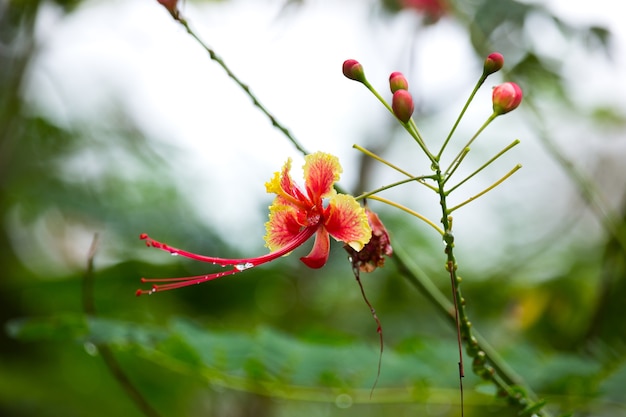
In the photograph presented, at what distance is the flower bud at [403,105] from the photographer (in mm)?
883

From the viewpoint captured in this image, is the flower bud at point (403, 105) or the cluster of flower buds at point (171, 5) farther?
the cluster of flower buds at point (171, 5)

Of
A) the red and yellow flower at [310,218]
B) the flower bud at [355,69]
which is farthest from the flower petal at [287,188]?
the flower bud at [355,69]

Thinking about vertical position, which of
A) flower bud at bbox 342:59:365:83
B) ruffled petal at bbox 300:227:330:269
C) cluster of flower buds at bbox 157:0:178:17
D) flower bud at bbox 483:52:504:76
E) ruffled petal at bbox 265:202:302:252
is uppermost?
cluster of flower buds at bbox 157:0:178:17

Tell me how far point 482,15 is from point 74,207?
1491 millimetres

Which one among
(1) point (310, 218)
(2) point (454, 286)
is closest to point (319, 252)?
(1) point (310, 218)

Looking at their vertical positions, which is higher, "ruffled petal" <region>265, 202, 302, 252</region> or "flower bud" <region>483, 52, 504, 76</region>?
"flower bud" <region>483, 52, 504, 76</region>

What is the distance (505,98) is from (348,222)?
0.87ft

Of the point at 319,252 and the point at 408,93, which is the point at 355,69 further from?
the point at 319,252

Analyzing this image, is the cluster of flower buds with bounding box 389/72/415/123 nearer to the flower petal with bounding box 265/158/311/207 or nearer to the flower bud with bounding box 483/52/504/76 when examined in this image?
the flower bud with bounding box 483/52/504/76

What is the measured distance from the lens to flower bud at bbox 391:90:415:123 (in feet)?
2.90

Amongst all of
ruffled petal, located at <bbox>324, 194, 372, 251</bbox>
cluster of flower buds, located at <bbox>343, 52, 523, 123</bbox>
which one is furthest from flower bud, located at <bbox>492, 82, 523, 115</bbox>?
ruffled petal, located at <bbox>324, 194, 372, 251</bbox>

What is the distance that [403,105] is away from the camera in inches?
34.8

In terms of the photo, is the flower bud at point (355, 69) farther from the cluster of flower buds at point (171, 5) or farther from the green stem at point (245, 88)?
the cluster of flower buds at point (171, 5)

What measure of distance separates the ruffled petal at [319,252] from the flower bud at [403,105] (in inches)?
8.7
